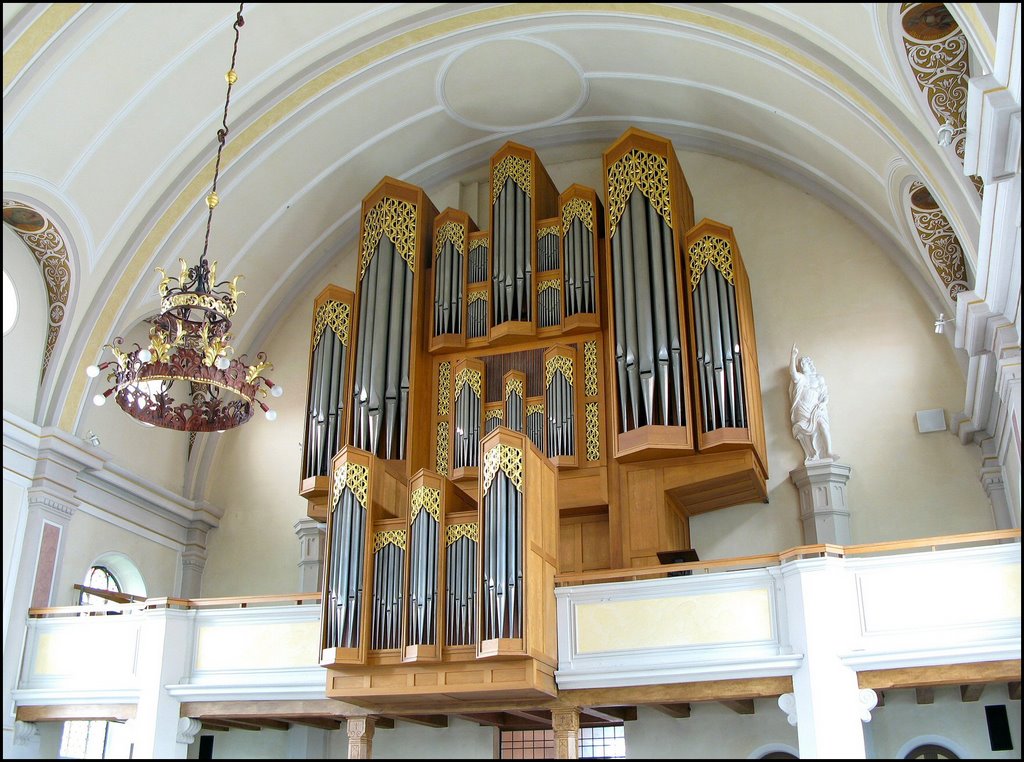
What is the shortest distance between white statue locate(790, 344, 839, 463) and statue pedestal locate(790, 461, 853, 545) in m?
0.14

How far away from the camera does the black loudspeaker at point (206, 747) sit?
13.1 m

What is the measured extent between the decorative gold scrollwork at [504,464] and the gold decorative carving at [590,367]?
205 centimetres

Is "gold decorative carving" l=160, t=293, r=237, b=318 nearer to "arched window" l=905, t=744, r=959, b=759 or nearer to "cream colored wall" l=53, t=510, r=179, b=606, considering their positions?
"cream colored wall" l=53, t=510, r=179, b=606

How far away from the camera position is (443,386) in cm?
1245

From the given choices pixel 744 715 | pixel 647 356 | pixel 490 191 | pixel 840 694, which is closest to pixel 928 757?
pixel 744 715

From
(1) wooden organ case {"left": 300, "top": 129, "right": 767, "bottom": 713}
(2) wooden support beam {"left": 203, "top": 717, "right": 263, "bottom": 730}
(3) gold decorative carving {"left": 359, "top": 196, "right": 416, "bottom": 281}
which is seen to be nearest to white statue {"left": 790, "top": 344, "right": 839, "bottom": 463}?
(1) wooden organ case {"left": 300, "top": 129, "right": 767, "bottom": 713}

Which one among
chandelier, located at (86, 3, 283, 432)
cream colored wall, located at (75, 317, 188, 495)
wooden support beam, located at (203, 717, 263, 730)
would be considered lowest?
wooden support beam, located at (203, 717, 263, 730)

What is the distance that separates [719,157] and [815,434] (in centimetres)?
403

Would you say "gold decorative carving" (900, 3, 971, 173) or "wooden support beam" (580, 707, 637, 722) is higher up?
"gold decorative carving" (900, 3, 971, 173)

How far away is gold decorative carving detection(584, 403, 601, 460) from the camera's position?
11461 mm

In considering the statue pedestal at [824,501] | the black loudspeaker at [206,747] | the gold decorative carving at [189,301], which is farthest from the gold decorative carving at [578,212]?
the black loudspeaker at [206,747]

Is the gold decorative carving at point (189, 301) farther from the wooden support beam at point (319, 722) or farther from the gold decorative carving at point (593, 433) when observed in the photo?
the wooden support beam at point (319, 722)

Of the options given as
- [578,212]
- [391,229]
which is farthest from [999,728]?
[391,229]

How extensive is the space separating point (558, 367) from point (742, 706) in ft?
13.1
